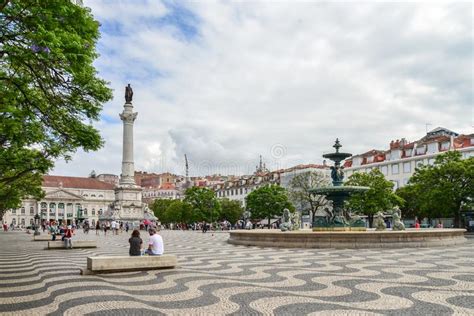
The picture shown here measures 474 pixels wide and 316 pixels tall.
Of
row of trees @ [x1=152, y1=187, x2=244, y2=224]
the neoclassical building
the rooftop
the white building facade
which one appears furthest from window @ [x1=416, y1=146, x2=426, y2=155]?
the rooftop

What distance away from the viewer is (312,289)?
1023 cm

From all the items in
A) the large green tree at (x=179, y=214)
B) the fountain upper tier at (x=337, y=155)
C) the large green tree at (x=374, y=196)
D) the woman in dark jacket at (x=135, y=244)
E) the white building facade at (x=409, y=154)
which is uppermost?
the white building facade at (x=409, y=154)

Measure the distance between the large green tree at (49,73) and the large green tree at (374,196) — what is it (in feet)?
134

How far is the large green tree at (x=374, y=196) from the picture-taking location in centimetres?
5062

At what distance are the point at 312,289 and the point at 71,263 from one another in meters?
9.87

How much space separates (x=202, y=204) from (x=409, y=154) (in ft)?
122

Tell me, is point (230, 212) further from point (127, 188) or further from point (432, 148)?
point (432, 148)

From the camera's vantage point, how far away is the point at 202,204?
251ft

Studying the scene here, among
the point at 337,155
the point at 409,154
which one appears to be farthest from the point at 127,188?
the point at 409,154

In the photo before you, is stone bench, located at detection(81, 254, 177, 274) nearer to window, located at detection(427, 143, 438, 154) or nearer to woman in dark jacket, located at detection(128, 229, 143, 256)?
woman in dark jacket, located at detection(128, 229, 143, 256)

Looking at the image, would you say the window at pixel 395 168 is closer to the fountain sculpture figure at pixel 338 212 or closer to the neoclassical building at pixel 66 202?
the fountain sculpture figure at pixel 338 212

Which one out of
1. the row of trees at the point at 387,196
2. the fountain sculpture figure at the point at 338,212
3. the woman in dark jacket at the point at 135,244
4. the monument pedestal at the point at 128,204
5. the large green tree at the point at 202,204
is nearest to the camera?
the woman in dark jacket at the point at 135,244

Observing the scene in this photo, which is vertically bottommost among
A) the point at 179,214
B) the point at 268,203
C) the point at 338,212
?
the point at 179,214

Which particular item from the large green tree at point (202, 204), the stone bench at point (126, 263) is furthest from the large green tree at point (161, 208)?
the stone bench at point (126, 263)
